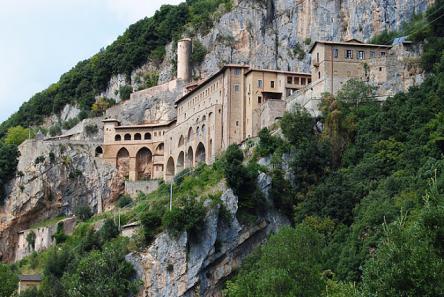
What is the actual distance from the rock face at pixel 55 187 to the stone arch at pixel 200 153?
1134cm

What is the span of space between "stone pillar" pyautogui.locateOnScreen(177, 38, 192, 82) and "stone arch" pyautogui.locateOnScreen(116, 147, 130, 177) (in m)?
10.7

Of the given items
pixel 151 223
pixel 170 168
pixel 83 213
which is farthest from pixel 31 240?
pixel 151 223

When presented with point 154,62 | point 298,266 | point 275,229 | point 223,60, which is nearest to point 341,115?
point 275,229

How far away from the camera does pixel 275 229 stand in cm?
7162

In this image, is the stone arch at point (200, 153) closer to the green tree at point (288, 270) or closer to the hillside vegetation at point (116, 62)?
the hillside vegetation at point (116, 62)

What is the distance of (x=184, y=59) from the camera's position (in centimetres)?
10481

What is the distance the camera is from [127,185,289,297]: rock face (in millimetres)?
69188

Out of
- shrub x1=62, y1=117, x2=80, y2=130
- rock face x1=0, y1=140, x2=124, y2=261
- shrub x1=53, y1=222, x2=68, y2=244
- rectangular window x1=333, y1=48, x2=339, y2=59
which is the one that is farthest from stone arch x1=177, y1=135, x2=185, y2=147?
shrub x1=62, y1=117, x2=80, y2=130

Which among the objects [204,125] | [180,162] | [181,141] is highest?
[204,125]

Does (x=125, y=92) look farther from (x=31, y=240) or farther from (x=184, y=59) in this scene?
(x=31, y=240)

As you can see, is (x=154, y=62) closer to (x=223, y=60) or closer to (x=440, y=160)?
(x=223, y=60)

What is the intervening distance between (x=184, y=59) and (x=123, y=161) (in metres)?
13.8

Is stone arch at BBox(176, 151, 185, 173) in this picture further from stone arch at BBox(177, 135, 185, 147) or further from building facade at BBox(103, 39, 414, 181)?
stone arch at BBox(177, 135, 185, 147)

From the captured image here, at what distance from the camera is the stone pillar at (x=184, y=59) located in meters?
104
